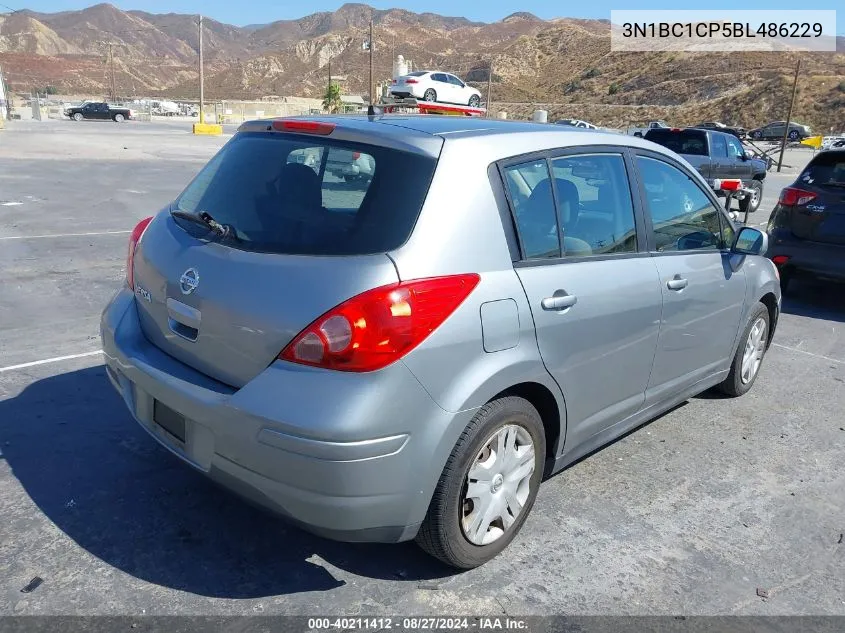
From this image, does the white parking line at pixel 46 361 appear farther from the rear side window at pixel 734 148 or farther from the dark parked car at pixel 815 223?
the rear side window at pixel 734 148

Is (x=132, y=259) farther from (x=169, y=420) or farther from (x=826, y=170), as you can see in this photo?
(x=826, y=170)

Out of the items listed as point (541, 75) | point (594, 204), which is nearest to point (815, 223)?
point (594, 204)

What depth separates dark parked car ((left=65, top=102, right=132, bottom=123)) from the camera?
55000mm

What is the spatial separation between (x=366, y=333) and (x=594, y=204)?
1.57 metres

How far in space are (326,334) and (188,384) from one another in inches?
26.7

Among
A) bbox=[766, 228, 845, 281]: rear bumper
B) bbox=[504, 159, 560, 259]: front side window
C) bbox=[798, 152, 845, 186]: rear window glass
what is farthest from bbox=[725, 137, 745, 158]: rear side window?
bbox=[504, 159, 560, 259]: front side window

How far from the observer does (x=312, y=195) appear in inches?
113

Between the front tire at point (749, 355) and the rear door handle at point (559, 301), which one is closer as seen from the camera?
the rear door handle at point (559, 301)

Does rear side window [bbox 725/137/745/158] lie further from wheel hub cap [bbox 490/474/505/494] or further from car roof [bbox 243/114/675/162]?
wheel hub cap [bbox 490/474/505/494]

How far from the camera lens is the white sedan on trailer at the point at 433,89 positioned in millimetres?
22984

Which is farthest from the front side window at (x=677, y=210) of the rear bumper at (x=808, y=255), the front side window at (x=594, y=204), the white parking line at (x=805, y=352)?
the rear bumper at (x=808, y=255)

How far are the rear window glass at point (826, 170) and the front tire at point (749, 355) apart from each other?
290 centimetres

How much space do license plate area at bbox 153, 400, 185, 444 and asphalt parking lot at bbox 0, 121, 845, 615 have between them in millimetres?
491

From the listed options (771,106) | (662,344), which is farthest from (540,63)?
(662,344)
